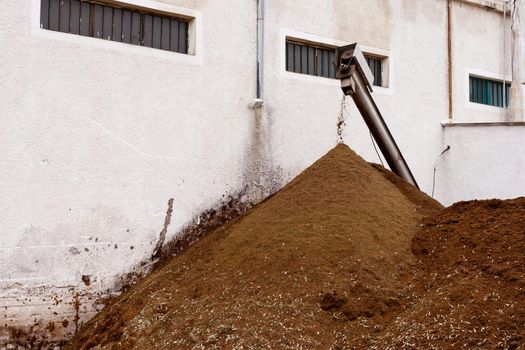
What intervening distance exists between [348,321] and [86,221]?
3.37m

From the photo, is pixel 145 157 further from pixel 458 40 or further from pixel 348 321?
pixel 458 40

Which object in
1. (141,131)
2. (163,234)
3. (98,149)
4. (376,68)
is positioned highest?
(376,68)

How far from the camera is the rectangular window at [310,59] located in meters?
9.50

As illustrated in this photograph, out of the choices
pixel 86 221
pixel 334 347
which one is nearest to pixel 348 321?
pixel 334 347

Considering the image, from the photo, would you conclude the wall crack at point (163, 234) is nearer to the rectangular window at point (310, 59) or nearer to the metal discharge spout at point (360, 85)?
the metal discharge spout at point (360, 85)

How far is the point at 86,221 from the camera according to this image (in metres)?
7.30

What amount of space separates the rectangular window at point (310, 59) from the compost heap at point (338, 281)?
2579mm

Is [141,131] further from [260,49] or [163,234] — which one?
[260,49]

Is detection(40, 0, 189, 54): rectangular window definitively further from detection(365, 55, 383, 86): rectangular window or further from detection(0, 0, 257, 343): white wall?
detection(365, 55, 383, 86): rectangular window

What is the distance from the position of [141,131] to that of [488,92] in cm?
737

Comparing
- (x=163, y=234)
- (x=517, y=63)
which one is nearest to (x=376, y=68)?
(x=517, y=63)

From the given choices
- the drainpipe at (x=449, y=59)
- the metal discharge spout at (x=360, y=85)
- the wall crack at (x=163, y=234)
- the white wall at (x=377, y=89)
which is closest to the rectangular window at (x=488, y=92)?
the drainpipe at (x=449, y=59)

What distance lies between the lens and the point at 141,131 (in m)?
7.80

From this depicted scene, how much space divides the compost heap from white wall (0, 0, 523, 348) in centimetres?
70
